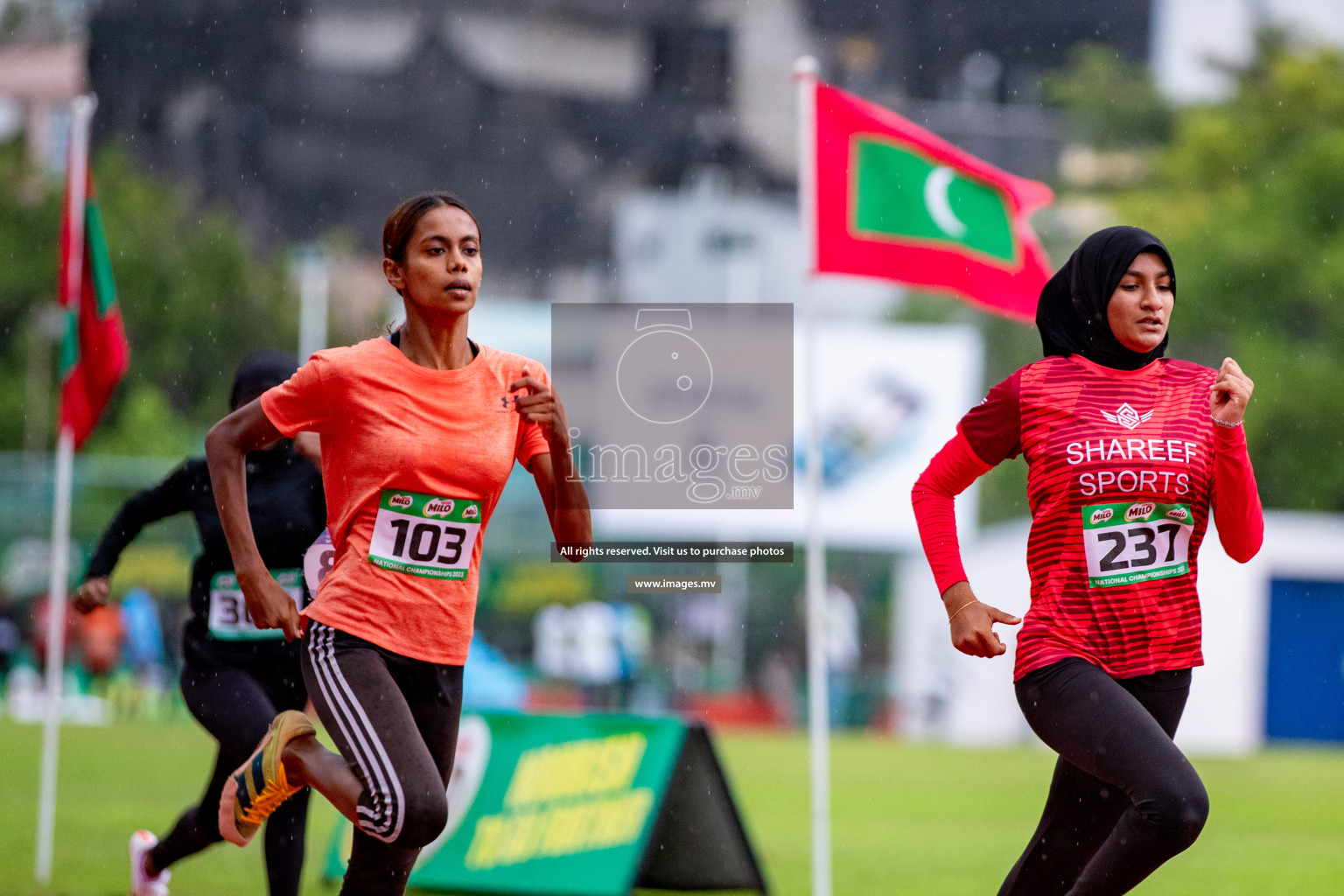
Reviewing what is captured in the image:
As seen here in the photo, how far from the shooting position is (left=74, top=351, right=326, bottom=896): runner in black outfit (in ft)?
19.2

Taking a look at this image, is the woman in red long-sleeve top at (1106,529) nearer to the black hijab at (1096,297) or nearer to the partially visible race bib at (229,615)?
the black hijab at (1096,297)

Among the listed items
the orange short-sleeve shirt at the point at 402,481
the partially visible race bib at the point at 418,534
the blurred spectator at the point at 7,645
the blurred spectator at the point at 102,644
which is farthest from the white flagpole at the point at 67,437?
the blurred spectator at the point at 7,645

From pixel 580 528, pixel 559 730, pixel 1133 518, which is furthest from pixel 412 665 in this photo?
pixel 559 730

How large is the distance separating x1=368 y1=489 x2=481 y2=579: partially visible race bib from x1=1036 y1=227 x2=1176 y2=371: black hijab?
5.77 feet

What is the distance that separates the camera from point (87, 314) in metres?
9.10

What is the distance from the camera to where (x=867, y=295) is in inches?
2303

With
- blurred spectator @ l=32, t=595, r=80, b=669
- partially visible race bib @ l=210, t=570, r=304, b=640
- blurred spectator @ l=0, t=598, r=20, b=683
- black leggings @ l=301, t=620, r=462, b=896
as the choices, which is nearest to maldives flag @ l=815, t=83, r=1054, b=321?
partially visible race bib @ l=210, t=570, r=304, b=640

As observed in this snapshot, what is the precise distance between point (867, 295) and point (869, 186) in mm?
50898

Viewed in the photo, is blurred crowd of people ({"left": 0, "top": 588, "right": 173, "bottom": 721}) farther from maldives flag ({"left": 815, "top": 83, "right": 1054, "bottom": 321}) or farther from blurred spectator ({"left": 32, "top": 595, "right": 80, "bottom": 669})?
maldives flag ({"left": 815, "top": 83, "right": 1054, "bottom": 321})

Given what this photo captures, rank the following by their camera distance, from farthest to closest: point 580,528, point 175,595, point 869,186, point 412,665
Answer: point 175,595
point 869,186
point 580,528
point 412,665

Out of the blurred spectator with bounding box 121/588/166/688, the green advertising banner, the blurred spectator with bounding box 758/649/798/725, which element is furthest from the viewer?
the blurred spectator with bounding box 758/649/798/725

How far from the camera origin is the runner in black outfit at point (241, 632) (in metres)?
5.86

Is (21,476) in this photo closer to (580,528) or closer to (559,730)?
(559,730)

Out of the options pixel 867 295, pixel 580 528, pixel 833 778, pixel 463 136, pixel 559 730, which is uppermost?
pixel 463 136
